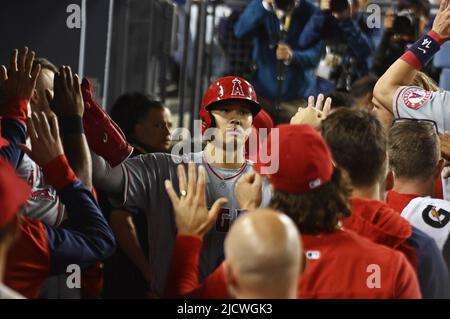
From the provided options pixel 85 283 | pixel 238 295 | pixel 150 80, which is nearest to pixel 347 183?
pixel 238 295

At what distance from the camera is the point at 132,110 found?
188 inches

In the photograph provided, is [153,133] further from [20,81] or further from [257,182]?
[257,182]

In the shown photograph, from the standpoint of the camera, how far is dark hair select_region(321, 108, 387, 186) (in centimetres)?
284

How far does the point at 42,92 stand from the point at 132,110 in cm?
130

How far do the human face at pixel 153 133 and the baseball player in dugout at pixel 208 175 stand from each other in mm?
966

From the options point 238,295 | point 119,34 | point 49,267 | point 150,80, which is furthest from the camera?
point 150,80

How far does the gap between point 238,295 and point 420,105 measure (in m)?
1.89

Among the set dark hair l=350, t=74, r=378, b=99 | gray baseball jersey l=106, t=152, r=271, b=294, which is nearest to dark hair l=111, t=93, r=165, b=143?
gray baseball jersey l=106, t=152, r=271, b=294

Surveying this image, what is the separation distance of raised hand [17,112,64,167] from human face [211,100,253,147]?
105 centimetres

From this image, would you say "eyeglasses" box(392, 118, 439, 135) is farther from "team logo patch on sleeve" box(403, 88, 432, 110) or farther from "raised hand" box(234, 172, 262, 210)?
"raised hand" box(234, 172, 262, 210)

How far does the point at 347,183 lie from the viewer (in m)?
2.61

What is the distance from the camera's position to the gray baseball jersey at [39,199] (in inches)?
126

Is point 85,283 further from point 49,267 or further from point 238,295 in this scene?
point 238,295

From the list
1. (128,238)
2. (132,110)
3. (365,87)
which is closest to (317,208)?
(128,238)
